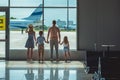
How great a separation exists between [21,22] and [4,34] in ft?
3.14

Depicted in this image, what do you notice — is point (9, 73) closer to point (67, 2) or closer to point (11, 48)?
point (11, 48)

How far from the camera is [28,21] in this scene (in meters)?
17.2

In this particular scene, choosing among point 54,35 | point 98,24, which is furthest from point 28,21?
point 98,24

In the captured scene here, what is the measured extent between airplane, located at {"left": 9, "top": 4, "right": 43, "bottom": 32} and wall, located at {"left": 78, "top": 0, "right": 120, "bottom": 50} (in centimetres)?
189

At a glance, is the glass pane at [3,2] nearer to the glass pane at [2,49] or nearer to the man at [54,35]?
the glass pane at [2,49]

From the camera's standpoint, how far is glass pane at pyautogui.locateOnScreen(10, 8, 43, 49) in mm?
17156

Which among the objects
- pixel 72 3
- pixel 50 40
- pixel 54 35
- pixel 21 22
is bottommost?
pixel 50 40

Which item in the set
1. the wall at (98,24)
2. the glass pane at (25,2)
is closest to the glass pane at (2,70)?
the glass pane at (25,2)

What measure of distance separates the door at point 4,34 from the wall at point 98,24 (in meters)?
3.30

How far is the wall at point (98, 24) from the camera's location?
17.0 meters

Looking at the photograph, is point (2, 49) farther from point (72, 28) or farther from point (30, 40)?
point (72, 28)

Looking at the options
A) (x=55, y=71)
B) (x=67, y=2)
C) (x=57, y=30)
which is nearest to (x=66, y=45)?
(x=57, y=30)

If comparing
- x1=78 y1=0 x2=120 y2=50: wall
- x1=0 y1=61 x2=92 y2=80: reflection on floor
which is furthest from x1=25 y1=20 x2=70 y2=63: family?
x1=78 y1=0 x2=120 y2=50: wall

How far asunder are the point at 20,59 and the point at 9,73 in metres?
4.31
